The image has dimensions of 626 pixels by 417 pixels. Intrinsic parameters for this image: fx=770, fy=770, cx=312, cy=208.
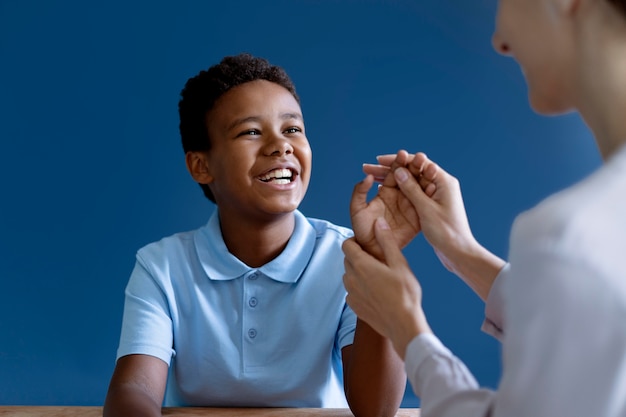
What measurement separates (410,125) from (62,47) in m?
1.25

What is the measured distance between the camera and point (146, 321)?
1346mm

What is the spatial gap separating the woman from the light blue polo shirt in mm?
551

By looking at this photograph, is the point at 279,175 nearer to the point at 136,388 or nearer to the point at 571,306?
the point at 136,388

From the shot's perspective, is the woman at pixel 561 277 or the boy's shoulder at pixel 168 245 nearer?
the woman at pixel 561 277

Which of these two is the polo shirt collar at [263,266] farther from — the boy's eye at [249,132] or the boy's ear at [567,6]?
the boy's ear at [567,6]

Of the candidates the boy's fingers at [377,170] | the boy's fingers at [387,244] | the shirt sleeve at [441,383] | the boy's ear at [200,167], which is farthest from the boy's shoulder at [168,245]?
the shirt sleeve at [441,383]

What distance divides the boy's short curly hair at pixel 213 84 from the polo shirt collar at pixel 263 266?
0.23 metres

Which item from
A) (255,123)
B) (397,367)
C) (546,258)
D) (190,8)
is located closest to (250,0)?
(190,8)

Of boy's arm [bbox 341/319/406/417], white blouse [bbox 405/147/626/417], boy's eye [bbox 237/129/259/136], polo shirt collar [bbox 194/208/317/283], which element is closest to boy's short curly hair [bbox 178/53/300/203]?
boy's eye [bbox 237/129/259/136]

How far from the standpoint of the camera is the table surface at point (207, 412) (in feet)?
3.85

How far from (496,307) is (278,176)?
646 mm

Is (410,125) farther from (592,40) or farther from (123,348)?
(592,40)

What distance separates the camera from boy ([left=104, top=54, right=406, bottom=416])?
1.33m

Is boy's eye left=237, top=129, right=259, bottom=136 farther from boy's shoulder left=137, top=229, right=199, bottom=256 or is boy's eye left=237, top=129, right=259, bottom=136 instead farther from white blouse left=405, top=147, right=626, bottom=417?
white blouse left=405, top=147, right=626, bottom=417
